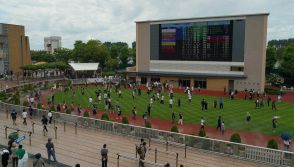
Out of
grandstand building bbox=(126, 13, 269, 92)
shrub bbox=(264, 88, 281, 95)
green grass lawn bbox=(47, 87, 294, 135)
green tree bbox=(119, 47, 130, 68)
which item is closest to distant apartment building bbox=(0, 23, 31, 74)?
grandstand building bbox=(126, 13, 269, 92)

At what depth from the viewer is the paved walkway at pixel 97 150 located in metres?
15.6

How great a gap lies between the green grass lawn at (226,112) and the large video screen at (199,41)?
9.39m

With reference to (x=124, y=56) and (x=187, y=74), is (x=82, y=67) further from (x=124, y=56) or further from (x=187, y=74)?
(x=124, y=56)

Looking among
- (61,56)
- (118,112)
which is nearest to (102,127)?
(118,112)

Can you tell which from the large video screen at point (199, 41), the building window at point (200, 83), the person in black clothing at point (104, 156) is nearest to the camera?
the person in black clothing at point (104, 156)

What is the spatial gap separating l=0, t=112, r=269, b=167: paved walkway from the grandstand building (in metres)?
30.6

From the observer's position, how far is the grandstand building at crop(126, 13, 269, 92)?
4588cm

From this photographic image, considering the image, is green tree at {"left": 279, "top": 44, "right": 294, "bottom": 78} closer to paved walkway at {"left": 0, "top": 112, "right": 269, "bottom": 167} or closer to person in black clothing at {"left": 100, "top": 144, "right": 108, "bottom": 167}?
paved walkway at {"left": 0, "top": 112, "right": 269, "bottom": 167}

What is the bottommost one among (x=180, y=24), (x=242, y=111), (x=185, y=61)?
(x=242, y=111)

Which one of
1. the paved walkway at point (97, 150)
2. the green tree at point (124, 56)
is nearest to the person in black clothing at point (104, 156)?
the paved walkway at point (97, 150)

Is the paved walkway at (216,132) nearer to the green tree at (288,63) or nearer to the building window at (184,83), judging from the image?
the building window at (184,83)

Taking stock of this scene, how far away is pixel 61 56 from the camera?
349 feet

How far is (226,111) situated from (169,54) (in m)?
23.3

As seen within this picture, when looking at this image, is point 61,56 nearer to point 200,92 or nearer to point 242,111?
point 200,92
